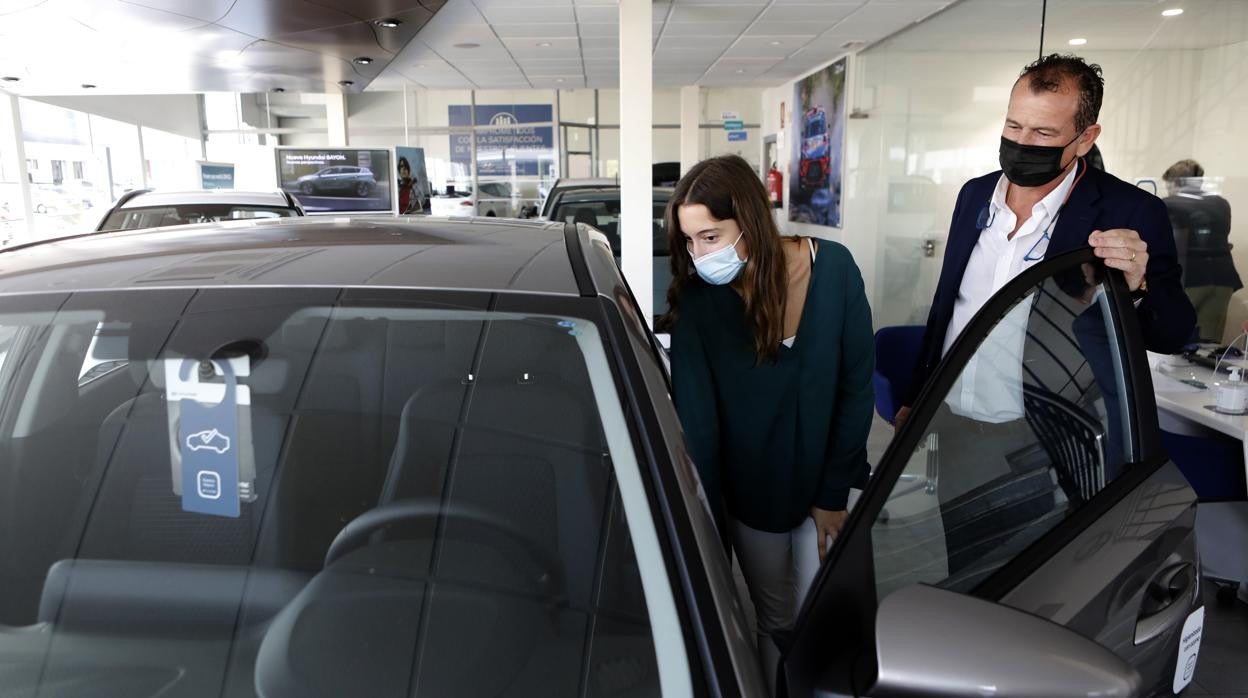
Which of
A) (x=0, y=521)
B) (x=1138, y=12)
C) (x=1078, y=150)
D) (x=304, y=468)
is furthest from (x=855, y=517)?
(x=1138, y=12)

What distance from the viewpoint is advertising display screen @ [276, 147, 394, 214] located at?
9.16 meters

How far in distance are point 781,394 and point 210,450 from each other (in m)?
0.99

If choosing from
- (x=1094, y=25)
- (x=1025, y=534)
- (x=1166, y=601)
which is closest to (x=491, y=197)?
(x=1094, y=25)

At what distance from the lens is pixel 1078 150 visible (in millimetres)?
1643

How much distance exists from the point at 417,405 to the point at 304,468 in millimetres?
148

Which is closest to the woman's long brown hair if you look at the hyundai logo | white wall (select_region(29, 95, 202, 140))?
white wall (select_region(29, 95, 202, 140))

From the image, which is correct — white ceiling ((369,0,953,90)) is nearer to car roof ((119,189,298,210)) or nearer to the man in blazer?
car roof ((119,189,298,210))

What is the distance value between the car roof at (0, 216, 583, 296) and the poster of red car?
823 cm

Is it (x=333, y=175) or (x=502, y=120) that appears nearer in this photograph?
(x=333, y=175)

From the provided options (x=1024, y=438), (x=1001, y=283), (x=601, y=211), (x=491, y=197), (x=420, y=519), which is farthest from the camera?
(x=491, y=197)

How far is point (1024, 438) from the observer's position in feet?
4.41

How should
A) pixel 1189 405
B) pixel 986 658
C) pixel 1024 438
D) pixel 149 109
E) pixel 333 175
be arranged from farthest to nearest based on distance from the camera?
1. pixel 149 109
2. pixel 333 175
3. pixel 1189 405
4. pixel 1024 438
5. pixel 986 658

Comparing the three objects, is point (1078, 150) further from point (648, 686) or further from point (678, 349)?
point (648, 686)

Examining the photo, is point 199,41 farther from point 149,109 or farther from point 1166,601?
point 1166,601
